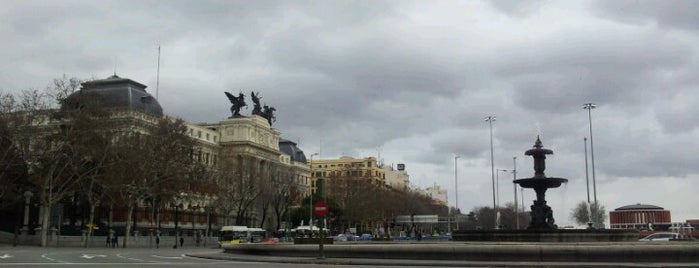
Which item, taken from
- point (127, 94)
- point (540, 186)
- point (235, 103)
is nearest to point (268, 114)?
point (235, 103)

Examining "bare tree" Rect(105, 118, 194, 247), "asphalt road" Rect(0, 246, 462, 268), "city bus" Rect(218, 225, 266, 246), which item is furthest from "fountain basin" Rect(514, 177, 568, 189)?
"city bus" Rect(218, 225, 266, 246)

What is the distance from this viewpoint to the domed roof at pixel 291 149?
162 metres

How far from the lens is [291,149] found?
16400cm

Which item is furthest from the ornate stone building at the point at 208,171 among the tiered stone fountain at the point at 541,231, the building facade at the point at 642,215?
the building facade at the point at 642,215

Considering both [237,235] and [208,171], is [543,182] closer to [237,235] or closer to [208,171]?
[237,235]

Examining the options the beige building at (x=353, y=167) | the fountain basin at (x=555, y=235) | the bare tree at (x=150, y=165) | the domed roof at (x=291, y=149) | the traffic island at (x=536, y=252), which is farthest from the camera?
the beige building at (x=353, y=167)

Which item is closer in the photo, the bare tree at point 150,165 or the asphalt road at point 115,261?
the asphalt road at point 115,261

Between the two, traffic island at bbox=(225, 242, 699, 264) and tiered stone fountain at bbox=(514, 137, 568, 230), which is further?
tiered stone fountain at bbox=(514, 137, 568, 230)

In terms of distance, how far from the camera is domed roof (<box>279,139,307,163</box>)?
16250cm

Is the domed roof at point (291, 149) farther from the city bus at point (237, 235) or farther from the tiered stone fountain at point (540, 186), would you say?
the tiered stone fountain at point (540, 186)

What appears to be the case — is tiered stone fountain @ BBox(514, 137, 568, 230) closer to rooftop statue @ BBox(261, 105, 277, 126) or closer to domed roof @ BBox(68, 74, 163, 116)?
domed roof @ BBox(68, 74, 163, 116)

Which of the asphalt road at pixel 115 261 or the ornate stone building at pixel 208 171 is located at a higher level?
the ornate stone building at pixel 208 171

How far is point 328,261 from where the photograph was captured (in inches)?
1167

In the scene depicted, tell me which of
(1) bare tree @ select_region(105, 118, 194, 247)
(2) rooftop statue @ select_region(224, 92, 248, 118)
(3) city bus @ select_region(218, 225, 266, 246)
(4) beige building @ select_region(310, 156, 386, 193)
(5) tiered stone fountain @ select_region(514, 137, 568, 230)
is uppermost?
(2) rooftop statue @ select_region(224, 92, 248, 118)
